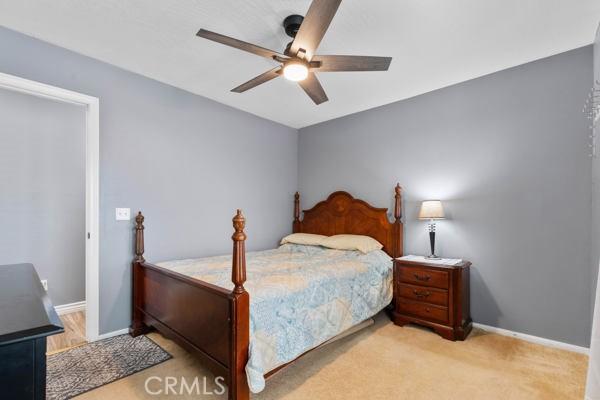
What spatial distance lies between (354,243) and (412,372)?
56.8 inches

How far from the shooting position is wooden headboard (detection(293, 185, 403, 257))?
3439mm

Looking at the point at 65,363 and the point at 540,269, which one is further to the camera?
the point at 540,269

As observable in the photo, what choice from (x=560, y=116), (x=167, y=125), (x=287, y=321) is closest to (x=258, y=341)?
(x=287, y=321)

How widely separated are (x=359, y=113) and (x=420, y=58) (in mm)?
1396

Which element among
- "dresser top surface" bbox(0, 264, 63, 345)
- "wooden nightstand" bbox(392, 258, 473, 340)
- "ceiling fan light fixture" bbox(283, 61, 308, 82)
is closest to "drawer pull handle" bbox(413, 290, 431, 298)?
"wooden nightstand" bbox(392, 258, 473, 340)

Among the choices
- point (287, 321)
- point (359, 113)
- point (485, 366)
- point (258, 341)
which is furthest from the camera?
point (359, 113)

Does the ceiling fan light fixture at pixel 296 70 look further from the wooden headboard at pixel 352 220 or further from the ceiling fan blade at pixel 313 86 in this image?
the wooden headboard at pixel 352 220

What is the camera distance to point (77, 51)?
8.35 ft

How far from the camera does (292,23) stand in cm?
204

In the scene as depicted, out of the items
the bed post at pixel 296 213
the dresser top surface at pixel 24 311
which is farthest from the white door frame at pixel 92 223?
the bed post at pixel 296 213

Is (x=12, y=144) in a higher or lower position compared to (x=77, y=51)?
lower

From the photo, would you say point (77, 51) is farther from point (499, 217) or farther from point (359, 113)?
point (499, 217)

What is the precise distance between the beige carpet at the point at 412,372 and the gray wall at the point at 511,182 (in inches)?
16.1

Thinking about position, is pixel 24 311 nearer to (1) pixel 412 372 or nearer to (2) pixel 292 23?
(2) pixel 292 23
